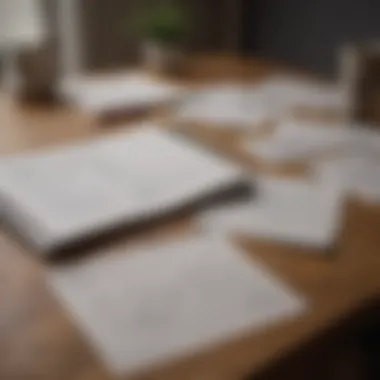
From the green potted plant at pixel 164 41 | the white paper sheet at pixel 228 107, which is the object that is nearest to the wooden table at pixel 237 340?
the white paper sheet at pixel 228 107

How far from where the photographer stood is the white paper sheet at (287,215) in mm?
917

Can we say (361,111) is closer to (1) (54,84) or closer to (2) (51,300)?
(1) (54,84)

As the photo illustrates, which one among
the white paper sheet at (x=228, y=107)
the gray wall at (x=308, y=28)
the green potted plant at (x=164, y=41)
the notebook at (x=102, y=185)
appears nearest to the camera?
the notebook at (x=102, y=185)

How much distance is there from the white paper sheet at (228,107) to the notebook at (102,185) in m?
0.17

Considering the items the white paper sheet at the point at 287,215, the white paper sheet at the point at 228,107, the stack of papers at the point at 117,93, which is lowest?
the white paper sheet at the point at 287,215

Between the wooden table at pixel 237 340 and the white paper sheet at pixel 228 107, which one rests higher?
the white paper sheet at pixel 228 107


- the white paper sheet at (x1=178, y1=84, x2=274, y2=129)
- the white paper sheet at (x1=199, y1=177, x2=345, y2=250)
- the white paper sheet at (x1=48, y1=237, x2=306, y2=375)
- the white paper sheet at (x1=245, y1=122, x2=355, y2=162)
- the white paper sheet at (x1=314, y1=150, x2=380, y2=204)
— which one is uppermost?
the white paper sheet at (x1=178, y1=84, x2=274, y2=129)

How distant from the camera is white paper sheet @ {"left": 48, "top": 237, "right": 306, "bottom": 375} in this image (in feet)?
2.29

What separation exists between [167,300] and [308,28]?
5.12ft

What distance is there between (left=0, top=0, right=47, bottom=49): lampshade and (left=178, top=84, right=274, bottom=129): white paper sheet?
724 millimetres

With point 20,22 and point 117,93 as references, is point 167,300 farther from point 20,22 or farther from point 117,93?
point 20,22

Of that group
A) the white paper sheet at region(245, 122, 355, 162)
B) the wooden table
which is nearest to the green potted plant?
the white paper sheet at region(245, 122, 355, 162)

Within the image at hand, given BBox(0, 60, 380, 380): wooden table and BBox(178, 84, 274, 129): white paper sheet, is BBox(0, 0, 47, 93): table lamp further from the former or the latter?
BBox(0, 60, 380, 380): wooden table

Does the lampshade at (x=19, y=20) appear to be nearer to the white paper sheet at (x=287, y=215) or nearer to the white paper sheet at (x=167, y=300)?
the white paper sheet at (x=287, y=215)
